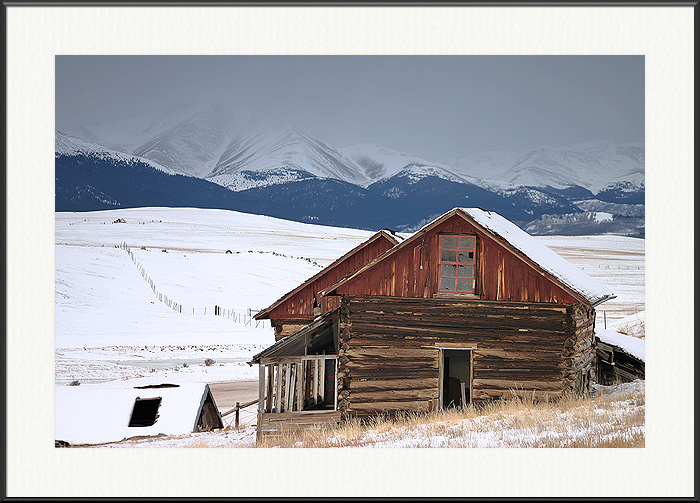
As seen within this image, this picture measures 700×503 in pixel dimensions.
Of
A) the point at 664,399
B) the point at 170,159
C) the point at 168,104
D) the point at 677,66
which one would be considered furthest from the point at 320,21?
the point at 170,159

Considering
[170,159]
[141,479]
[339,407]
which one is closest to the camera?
[141,479]

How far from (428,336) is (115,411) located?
21.3 feet

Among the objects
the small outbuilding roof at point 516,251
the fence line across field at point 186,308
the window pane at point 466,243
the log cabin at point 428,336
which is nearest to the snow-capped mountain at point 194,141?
the fence line across field at point 186,308

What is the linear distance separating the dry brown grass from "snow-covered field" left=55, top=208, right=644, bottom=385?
372 centimetres

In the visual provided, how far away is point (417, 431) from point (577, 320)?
3.91m

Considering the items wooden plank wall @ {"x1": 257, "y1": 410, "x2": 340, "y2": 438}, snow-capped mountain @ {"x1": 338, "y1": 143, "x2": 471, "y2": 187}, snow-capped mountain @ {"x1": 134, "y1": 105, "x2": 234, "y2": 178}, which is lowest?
wooden plank wall @ {"x1": 257, "y1": 410, "x2": 340, "y2": 438}

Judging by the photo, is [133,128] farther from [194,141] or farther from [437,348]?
[437,348]

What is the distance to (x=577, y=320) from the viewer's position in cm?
1191

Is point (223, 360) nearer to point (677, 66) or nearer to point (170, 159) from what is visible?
point (170, 159)

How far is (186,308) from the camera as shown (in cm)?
2527

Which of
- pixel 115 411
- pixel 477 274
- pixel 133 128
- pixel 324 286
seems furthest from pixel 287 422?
pixel 133 128

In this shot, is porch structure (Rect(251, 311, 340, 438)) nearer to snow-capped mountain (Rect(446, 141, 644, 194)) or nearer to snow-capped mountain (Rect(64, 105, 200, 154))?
snow-capped mountain (Rect(64, 105, 200, 154))

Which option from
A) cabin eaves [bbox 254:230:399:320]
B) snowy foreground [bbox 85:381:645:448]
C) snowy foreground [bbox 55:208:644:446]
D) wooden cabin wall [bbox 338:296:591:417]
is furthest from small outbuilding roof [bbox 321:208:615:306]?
cabin eaves [bbox 254:230:399:320]

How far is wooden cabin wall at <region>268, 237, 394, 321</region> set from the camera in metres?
15.5
